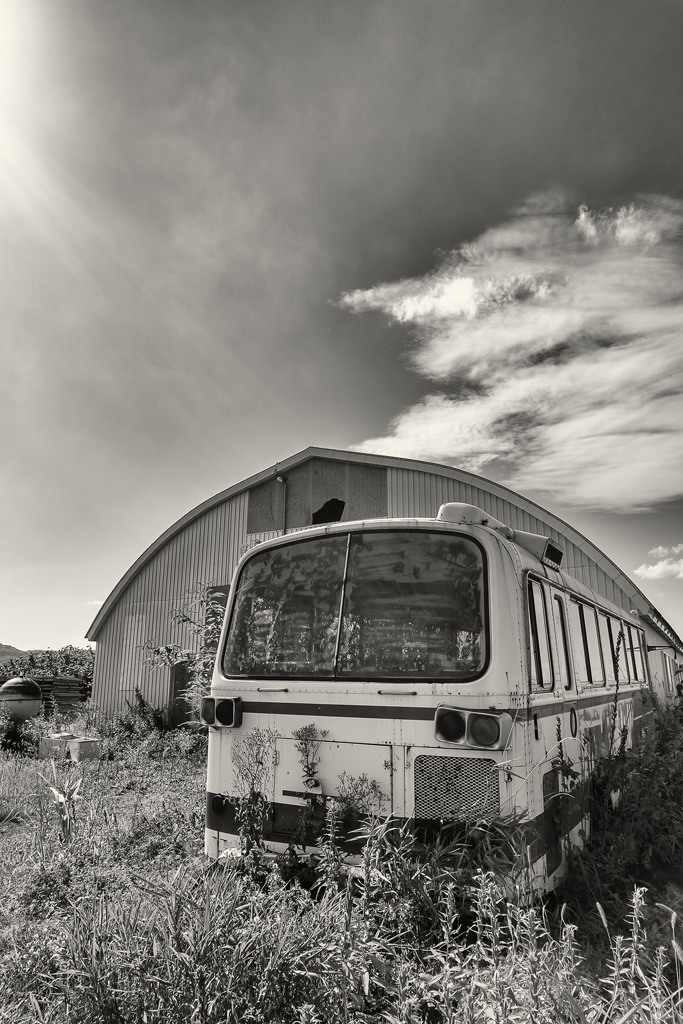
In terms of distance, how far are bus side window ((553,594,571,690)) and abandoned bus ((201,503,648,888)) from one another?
0.03m

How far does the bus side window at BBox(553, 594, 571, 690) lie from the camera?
487 cm

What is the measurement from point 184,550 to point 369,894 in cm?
1675

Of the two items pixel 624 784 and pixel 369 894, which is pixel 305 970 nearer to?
pixel 369 894

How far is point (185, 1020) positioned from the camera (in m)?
2.73

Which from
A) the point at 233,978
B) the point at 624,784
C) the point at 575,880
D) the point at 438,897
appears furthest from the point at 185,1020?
the point at 624,784

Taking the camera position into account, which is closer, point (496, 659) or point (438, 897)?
point (438, 897)

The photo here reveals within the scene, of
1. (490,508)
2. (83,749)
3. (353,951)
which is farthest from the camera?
(490,508)

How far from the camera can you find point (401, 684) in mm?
4016

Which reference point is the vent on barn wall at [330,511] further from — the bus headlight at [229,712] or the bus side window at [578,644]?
the bus headlight at [229,712]

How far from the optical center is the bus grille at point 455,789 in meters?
3.67

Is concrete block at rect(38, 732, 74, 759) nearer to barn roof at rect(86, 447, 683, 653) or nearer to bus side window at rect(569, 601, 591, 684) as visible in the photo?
barn roof at rect(86, 447, 683, 653)

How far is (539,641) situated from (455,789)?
1.15 m

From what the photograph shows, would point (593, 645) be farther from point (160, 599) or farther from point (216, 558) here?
point (160, 599)

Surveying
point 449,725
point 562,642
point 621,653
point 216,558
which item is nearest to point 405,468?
point 216,558
